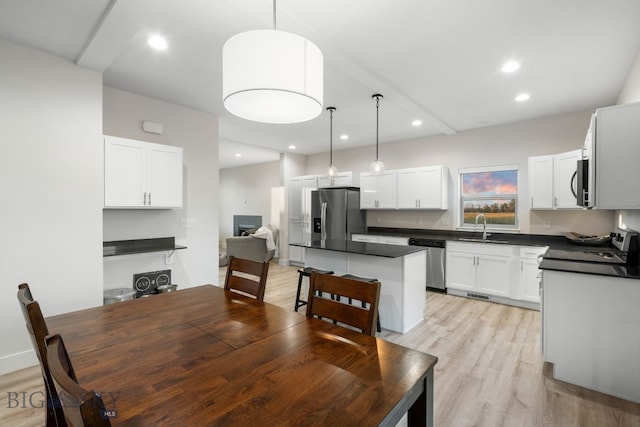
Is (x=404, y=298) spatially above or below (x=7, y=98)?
below

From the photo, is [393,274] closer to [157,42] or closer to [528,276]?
[528,276]

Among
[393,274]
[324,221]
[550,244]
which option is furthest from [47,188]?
[550,244]

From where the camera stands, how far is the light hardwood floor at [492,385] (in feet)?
6.22

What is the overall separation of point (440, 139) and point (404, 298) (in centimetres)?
338

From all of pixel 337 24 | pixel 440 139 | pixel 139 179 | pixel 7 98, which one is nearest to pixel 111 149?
pixel 139 179

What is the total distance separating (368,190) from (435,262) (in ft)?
6.26

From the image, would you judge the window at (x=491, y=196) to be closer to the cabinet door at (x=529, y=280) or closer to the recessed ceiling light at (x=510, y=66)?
the cabinet door at (x=529, y=280)

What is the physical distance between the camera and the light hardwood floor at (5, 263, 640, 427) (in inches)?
74.7

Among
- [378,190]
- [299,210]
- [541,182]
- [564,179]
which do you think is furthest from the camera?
[299,210]

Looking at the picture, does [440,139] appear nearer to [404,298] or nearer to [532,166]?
[532,166]

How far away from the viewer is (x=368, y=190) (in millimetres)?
5875

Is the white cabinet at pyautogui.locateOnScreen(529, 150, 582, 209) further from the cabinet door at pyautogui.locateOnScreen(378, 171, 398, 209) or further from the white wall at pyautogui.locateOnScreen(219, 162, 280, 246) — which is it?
the white wall at pyautogui.locateOnScreen(219, 162, 280, 246)

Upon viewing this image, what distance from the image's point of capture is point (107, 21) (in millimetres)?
2068

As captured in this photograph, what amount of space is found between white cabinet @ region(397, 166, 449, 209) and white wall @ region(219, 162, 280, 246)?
330 centimetres
